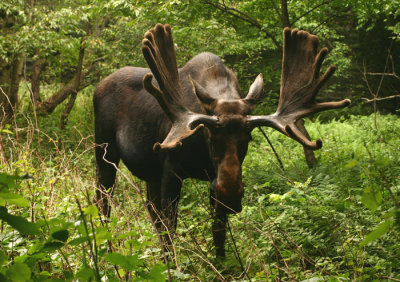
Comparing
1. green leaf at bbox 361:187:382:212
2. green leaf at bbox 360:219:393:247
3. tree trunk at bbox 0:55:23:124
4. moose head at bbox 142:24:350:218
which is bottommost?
tree trunk at bbox 0:55:23:124

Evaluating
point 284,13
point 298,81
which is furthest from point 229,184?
point 284,13

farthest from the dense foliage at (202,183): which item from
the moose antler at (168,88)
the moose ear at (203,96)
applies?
the moose ear at (203,96)

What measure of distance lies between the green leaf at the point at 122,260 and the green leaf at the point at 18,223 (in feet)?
1.24

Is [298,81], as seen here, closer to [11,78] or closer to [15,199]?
[15,199]

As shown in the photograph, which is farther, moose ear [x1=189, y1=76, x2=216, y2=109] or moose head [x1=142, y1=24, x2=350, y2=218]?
moose ear [x1=189, y1=76, x2=216, y2=109]

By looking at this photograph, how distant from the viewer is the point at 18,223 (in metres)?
1.58

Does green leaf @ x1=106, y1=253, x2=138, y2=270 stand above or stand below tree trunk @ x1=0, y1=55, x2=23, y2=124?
above

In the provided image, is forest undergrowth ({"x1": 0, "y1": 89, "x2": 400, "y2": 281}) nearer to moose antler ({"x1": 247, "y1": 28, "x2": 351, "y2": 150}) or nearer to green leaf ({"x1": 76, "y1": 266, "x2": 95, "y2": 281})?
green leaf ({"x1": 76, "y1": 266, "x2": 95, "y2": 281})

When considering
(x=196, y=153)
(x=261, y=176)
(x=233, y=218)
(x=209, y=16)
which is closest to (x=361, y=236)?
(x=233, y=218)

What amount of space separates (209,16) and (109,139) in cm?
426

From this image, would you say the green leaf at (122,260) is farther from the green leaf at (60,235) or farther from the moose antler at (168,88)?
the moose antler at (168,88)

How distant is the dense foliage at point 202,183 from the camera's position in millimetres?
2162

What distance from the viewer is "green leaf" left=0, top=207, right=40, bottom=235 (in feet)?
5.10

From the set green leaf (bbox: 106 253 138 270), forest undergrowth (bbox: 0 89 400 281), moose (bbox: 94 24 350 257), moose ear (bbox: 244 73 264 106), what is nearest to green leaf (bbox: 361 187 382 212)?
forest undergrowth (bbox: 0 89 400 281)
